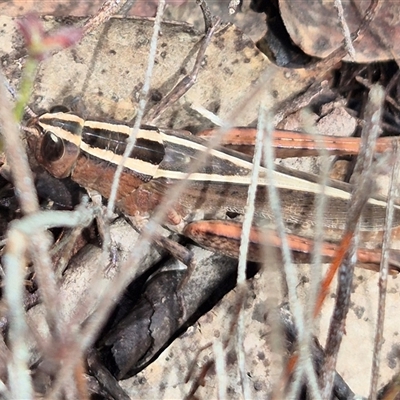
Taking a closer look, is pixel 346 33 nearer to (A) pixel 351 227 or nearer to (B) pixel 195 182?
(B) pixel 195 182

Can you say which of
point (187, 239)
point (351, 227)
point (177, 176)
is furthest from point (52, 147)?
point (351, 227)

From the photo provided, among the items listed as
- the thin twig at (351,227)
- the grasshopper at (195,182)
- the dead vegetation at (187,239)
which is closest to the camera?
the thin twig at (351,227)

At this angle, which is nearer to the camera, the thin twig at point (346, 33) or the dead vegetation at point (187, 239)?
the dead vegetation at point (187, 239)

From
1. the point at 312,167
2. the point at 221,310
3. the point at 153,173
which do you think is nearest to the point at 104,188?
the point at 153,173

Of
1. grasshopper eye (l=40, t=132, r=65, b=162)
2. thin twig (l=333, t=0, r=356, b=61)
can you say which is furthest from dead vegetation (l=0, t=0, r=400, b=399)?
grasshopper eye (l=40, t=132, r=65, b=162)

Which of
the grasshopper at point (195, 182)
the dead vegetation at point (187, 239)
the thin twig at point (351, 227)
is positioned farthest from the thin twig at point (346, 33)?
the thin twig at point (351, 227)

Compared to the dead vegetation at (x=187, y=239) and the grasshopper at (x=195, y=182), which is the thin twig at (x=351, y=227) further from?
the grasshopper at (x=195, y=182)

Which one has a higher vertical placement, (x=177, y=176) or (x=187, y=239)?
(x=177, y=176)
